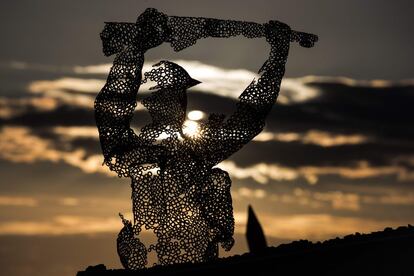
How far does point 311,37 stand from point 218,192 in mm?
2660

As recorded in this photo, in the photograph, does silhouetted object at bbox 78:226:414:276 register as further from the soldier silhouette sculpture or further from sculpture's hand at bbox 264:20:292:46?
sculpture's hand at bbox 264:20:292:46

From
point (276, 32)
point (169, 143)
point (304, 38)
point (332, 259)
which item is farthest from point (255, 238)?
point (304, 38)

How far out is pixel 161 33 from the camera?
1214 cm

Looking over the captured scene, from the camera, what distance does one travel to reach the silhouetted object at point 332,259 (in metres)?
9.41

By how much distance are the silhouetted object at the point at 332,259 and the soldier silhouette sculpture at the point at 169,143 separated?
2.30 metres

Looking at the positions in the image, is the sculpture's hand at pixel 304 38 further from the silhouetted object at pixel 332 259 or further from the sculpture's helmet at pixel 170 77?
the silhouetted object at pixel 332 259

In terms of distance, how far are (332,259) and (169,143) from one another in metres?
3.36

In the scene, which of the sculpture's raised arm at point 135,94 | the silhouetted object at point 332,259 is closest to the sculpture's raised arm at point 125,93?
the sculpture's raised arm at point 135,94

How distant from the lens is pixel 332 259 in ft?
31.0

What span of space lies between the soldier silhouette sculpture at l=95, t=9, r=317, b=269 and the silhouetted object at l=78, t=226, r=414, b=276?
7.55 feet

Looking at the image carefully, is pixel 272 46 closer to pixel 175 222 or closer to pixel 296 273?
pixel 175 222

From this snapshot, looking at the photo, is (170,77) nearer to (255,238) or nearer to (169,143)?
(169,143)

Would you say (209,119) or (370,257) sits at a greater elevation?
(209,119)

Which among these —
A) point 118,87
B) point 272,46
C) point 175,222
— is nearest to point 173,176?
point 175,222
